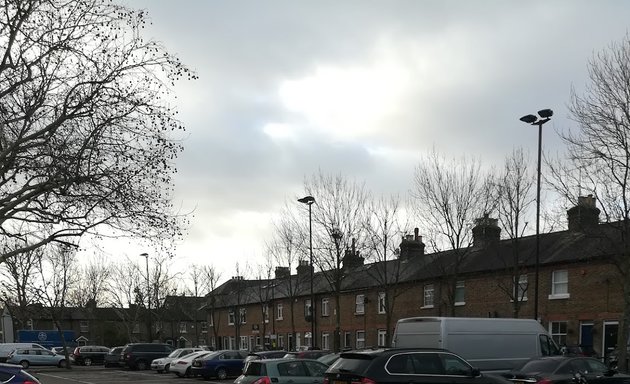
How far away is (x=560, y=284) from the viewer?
3291 cm

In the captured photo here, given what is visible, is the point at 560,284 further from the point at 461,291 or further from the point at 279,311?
the point at 279,311

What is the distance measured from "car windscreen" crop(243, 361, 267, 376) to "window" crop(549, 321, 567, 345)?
1881cm

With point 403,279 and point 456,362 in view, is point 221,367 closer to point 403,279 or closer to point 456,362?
point 403,279

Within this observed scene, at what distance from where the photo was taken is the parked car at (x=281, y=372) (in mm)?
18531

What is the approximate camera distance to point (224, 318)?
71.4 m

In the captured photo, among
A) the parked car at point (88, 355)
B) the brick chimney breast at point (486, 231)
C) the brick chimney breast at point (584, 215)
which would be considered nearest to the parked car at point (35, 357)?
the parked car at point (88, 355)

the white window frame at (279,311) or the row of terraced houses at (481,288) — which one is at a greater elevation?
the row of terraced houses at (481,288)

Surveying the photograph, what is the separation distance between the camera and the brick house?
30.1 metres

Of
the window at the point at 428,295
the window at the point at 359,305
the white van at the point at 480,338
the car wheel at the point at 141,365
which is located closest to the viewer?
the white van at the point at 480,338

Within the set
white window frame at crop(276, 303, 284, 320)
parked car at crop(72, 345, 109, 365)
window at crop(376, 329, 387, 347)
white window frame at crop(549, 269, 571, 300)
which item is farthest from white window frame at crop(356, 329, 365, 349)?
parked car at crop(72, 345, 109, 365)

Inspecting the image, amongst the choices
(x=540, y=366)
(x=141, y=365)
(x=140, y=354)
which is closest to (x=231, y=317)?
(x=141, y=365)

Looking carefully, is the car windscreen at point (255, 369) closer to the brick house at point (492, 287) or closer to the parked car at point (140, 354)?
the brick house at point (492, 287)

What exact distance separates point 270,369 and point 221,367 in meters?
15.5

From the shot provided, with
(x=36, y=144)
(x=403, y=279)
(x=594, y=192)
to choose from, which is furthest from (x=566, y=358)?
(x=403, y=279)
